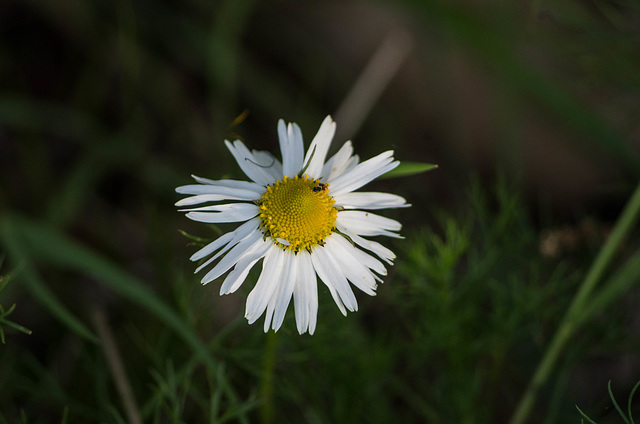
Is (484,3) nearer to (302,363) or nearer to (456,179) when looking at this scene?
(456,179)

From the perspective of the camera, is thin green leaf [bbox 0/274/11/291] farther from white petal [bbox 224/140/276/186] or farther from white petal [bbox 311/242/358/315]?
white petal [bbox 311/242/358/315]

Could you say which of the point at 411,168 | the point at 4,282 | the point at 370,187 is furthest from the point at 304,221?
the point at 370,187

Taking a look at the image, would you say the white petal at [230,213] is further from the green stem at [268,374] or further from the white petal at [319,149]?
the green stem at [268,374]

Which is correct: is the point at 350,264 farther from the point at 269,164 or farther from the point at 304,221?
the point at 269,164

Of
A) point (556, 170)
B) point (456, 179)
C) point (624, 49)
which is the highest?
point (624, 49)

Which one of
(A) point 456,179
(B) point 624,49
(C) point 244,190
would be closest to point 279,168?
(C) point 244,190

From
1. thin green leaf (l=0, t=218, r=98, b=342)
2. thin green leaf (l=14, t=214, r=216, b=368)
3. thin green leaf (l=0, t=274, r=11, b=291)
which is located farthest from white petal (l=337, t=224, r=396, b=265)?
thin green leaf (l=0, t=218, r=98, b=342)
